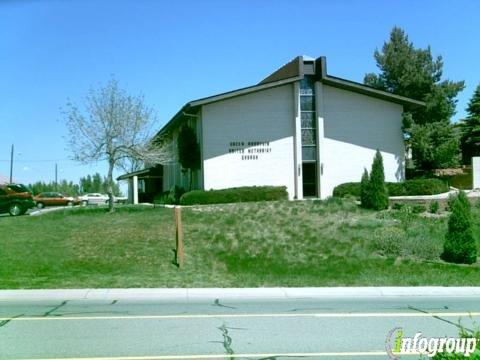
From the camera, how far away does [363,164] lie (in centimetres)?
3316

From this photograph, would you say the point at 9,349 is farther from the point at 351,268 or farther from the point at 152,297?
the point at 351,268

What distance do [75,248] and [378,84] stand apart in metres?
32.3

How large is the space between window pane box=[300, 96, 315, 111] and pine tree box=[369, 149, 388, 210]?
9.30m

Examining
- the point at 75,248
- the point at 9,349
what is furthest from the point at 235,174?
the point at 9,349

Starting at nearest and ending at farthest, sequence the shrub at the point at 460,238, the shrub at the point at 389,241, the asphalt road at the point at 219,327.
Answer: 1. the asphalt road at the point at 219,327
2. the shrub at the point at 460,238
3. the shrub at the point at 389,241

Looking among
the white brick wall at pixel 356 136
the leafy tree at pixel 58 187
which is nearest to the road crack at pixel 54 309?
the white brick wall at pixel 356 136

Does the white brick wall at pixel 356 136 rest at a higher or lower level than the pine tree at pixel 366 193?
higher

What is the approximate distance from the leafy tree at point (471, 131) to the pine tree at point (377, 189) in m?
17.3

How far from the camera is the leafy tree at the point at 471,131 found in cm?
3891

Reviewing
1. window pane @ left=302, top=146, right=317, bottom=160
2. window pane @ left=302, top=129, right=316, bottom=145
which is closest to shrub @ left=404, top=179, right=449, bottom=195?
window pane @ left=302, top=146, right=317, bottom=160

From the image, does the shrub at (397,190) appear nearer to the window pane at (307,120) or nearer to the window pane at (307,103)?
the window pane at (307,120)

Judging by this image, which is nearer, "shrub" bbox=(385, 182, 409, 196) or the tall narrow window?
"shrub" bbox=(385, 182, 409, 196)

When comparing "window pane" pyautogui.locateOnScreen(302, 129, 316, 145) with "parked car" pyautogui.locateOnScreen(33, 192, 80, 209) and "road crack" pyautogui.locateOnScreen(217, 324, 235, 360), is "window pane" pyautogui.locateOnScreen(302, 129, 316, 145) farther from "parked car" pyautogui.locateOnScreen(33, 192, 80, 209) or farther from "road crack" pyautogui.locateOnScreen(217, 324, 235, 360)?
"parked car" pyautogui.locateOnScreen(33, 192, 80, 209)

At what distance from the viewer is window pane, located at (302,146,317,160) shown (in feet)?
107
